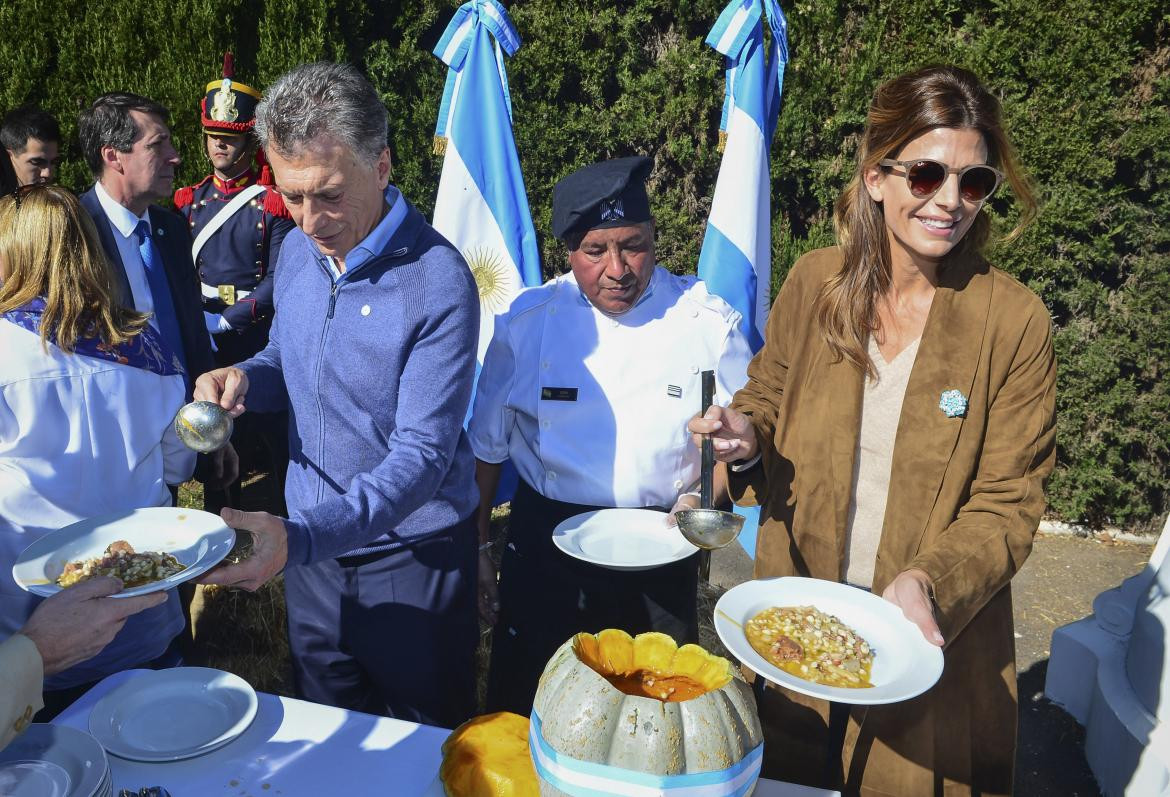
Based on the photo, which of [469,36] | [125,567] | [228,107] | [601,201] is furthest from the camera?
[228,107]

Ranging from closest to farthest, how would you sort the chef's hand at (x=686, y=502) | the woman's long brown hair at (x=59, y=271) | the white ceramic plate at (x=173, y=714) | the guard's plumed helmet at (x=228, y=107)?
the white ceramic plate at (x=173, y=714), the woman's long brown hair at (x=59, y=271), the chef's hand at (x=686, y=502), the guard's plumed helmet at (x=228, y=107)

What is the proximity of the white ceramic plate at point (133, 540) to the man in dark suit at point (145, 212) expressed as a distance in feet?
6.00

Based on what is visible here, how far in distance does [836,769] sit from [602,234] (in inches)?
64.7

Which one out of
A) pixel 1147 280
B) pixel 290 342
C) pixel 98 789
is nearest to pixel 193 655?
pixel 290 342

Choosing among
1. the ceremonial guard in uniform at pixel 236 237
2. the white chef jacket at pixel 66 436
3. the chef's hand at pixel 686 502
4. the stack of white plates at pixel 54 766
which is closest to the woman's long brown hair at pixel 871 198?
the chef's hand at pixel 686 502

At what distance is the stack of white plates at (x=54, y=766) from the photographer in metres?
1.35

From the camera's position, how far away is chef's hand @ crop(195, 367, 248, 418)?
2.41 metres

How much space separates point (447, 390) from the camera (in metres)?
2.18

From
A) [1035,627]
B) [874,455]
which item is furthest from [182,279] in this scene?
[1035,627]

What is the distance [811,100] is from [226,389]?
4.41 m

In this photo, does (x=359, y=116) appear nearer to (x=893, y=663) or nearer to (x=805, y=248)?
(x=893, y=663)

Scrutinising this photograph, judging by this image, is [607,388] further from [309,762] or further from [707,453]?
[309,762]

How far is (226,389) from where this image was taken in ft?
7.93

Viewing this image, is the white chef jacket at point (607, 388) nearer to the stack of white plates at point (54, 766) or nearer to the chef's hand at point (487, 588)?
the chef's hand at point (487, 588)
